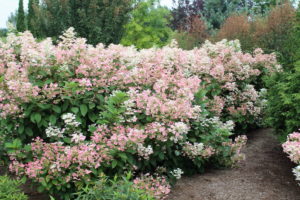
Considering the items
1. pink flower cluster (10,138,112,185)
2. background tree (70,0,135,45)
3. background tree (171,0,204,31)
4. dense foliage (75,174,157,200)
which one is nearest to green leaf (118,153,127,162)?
pink flower cluster (10,138,112,185)

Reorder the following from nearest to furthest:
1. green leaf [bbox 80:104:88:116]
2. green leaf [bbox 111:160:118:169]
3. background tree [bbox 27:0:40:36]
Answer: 1. green leaf [bbox 111:160:118:169]
2. green leaf [bbox 80:104:88:116]
3. background tree [bbox 27:0:40:36]

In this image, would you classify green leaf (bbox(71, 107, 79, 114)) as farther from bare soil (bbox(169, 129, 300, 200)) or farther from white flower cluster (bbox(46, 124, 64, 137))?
bare soil (bbox(169, 129, 300, 200))

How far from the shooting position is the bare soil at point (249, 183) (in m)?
4.26

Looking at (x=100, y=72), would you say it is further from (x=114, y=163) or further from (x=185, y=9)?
(x=185, y=9)

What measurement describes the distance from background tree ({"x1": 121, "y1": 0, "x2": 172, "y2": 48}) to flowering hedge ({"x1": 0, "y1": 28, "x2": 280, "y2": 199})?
17.1 meters

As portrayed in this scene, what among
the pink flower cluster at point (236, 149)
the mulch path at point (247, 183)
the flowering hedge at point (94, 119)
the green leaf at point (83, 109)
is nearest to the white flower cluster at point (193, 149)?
the flowering hedge at point (94, 119)

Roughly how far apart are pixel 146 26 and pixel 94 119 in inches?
787

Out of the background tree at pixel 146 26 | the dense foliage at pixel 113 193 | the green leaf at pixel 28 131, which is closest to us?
the dense foliage at pixel 113 193

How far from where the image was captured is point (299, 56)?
17.5 feet

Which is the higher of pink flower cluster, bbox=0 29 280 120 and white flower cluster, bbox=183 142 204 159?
pink flower cluster, bbox=0 29 280 120

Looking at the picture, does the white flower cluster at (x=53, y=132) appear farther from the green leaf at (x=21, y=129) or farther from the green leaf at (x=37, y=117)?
the green leaf at (x=21, y=129)

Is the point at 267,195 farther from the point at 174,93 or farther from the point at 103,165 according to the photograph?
the point at 103,165

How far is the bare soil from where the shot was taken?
426cm

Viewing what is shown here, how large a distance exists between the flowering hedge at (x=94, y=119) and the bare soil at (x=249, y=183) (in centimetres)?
20
